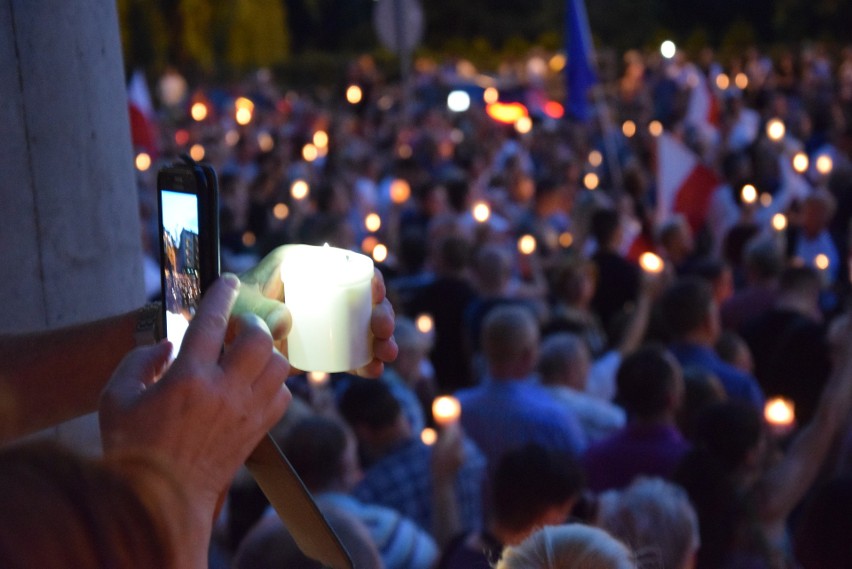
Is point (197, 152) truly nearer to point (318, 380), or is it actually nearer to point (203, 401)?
point (318, 380)

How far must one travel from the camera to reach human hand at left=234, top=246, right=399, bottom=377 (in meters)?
1.43

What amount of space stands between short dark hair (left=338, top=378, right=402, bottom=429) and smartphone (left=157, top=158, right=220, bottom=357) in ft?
8.05

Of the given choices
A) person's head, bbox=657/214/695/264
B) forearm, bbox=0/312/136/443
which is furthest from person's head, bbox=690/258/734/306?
forearm, bbox=0/312/136/443

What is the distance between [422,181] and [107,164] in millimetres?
8820

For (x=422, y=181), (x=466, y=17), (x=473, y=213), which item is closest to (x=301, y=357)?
(x=473, y=213)

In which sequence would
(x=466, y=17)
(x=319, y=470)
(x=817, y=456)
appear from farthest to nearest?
Result: (x=466, y=17) → (x=817, y=456) → (x=319, y=470)

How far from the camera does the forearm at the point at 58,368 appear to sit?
175 cm

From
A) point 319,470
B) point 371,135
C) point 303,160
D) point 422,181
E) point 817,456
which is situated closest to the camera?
point 319,470

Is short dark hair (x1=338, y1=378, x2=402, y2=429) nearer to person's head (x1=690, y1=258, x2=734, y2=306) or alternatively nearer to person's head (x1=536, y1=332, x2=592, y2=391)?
person's head (x1=536, y1=332, x2=592, y2=391)

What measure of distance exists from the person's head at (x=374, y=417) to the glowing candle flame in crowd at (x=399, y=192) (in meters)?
6.31

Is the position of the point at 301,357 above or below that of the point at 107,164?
below

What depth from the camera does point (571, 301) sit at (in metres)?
6.25

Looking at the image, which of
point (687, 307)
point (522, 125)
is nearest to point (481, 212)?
point (687, 307)

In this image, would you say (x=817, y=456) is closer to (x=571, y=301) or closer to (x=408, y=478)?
(x=408, y=478)
